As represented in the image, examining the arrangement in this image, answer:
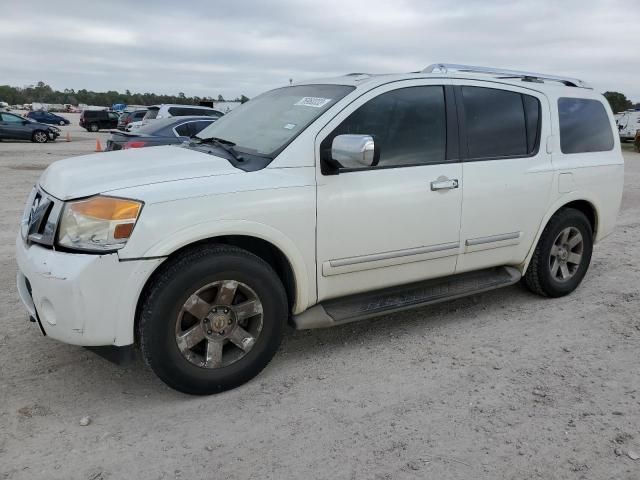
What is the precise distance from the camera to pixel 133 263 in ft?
9.43

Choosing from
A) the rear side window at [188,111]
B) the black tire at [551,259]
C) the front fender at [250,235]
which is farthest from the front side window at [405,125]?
the rear side window at [188,111]

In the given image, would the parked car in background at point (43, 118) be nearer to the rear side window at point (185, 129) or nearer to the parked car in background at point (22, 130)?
the parked car in background at point (22, 130)

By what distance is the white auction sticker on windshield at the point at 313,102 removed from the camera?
12.1 feet

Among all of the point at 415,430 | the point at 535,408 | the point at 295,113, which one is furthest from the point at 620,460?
the point at 295,113

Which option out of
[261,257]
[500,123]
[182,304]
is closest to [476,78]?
[500,123]

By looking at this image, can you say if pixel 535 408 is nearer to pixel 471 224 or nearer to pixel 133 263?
pixel 471 224

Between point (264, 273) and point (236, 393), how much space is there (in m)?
0.72

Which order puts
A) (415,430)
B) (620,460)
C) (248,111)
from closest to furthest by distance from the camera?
(620,460) → (415,430) → (248,111)

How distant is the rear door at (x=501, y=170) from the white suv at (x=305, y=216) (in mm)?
14

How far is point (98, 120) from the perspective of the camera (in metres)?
39.0

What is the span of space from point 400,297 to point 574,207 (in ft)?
6.76

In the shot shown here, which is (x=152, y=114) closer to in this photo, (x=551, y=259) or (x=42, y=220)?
(x=551, y=259)

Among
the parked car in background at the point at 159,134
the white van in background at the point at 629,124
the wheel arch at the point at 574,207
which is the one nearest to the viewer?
the wheel arch at the point at 574,207

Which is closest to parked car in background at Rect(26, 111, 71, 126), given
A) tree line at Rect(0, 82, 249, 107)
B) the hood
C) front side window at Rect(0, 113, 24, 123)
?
front side window at Rect(0, 113, 24, 123)
